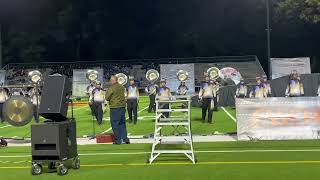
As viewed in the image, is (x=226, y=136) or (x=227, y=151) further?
(x=226, y=136)

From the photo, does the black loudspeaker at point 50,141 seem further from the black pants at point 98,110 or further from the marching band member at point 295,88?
the marching band member at point 295,88

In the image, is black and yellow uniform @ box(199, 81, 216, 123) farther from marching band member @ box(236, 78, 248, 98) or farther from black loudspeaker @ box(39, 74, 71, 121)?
black loudspeaker @ box(39, 74, 71, 121)

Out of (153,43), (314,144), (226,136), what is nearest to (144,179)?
(314,144)

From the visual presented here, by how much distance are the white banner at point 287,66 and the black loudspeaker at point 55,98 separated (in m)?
28.6

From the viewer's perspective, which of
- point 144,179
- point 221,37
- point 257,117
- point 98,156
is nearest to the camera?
point 144,179

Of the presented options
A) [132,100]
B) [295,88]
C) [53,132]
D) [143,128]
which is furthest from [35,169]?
[295,88]

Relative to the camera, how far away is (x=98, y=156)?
13258mm

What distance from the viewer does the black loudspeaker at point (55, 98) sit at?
1031cm

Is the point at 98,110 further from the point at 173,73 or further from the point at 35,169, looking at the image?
the point at 173,73

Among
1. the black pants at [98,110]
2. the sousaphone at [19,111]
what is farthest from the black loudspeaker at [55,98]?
the black pants at [98,110]

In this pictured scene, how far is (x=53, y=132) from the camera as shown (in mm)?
10227

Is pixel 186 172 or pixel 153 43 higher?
pixel 153 43

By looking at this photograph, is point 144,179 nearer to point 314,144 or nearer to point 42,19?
point 314,144

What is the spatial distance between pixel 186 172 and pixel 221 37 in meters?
51.4
